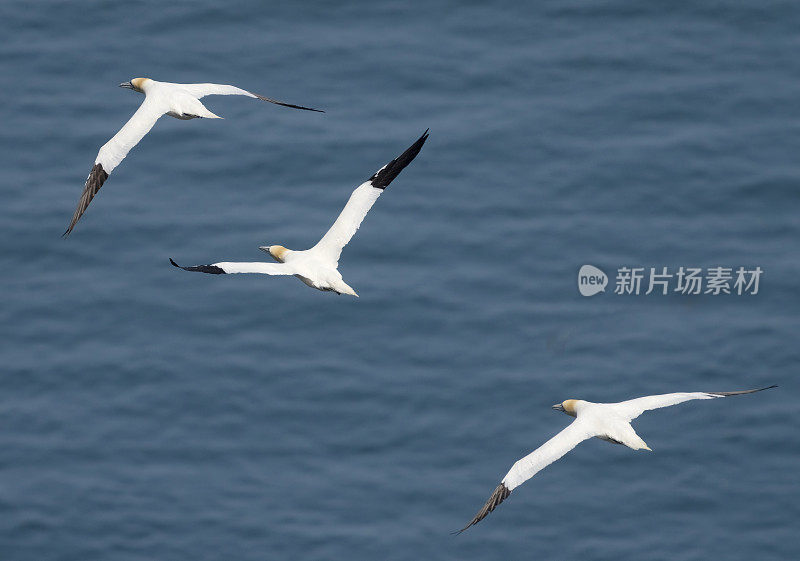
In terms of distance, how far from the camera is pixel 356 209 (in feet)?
118

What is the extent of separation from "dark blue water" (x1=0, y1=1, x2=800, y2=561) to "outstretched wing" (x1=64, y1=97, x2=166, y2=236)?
51.6 ft

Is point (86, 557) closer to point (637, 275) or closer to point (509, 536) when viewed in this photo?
point (509, 536)

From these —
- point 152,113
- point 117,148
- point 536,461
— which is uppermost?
point 152,113

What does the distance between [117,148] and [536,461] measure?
890 centimetres

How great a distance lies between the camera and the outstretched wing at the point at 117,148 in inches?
1364

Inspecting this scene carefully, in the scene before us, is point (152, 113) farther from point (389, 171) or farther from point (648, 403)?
point (648, 403)

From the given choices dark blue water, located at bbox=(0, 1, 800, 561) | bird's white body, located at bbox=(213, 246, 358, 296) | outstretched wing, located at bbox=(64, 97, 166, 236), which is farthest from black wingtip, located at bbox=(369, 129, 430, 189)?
dark blue water, located at bbox=(0, 1, 800, 561)

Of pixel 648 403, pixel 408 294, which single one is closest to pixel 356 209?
pixel 648 403

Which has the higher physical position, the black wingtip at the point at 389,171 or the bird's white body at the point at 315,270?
the black wingtip at the point at 389,171

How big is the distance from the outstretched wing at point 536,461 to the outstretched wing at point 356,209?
483 centimetres

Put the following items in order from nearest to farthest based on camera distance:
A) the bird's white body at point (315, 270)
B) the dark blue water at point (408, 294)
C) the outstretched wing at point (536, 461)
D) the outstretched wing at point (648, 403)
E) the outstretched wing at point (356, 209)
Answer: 1. the outstretched wing at point (536, 461)
2. the outstretched wing at point (648, 403)
3. the bird's white body at point (315, 270)
4. the outstretched wing at point (356, 209)
5. the dark blue water at point (408, 294)

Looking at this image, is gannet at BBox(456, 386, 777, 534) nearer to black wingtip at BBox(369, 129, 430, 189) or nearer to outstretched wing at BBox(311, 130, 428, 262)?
outstretched wing at BBox(311, 130, 428, 262)

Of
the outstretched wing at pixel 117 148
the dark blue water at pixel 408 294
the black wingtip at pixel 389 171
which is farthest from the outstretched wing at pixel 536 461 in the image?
the dark blue water at pixel 408 294

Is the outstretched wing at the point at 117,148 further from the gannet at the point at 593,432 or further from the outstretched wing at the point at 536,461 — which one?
the gannet at the point at 593,432
